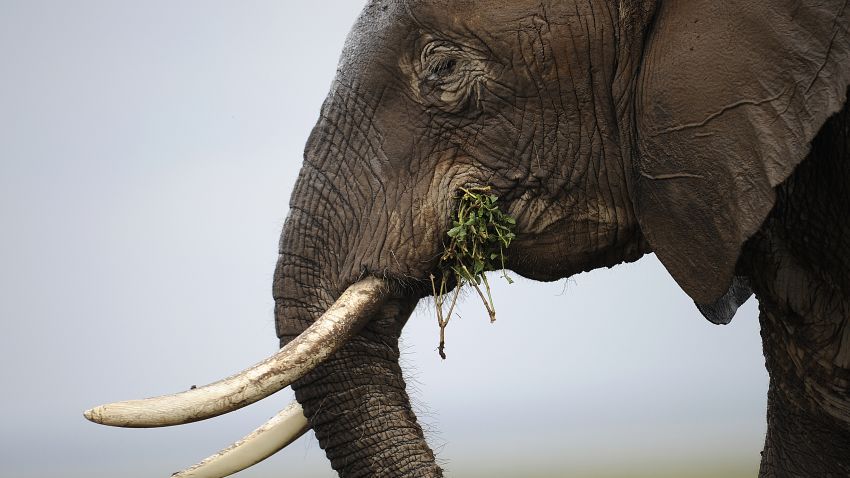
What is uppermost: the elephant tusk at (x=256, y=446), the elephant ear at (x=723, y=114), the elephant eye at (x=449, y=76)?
the elephant eye at (x=449, y=76)

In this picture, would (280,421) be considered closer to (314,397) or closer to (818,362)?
(314,397)

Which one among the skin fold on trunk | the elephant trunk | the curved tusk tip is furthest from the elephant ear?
the curved tusk tip

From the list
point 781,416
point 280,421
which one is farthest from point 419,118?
point 781,416

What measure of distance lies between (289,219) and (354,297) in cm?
43

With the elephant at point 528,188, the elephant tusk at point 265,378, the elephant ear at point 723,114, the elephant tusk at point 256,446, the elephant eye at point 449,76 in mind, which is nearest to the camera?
the elephant ear at point 723,114

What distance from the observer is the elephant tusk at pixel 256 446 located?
4.61m

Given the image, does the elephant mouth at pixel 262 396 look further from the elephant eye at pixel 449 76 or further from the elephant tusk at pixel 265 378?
the elephant eye at pixel 449 76

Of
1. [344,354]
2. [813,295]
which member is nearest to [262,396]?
[344,354]

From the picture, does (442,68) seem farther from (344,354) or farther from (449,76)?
(344,354)

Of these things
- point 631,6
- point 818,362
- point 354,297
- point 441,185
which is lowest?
point 818,362

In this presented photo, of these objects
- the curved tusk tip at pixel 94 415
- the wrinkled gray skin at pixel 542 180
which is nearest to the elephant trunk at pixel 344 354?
the wrinkled gray skin at pixel 542 180

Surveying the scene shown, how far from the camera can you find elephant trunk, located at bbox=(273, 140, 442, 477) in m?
4.54

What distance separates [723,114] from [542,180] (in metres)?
0.70

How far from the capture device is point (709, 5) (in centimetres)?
411
